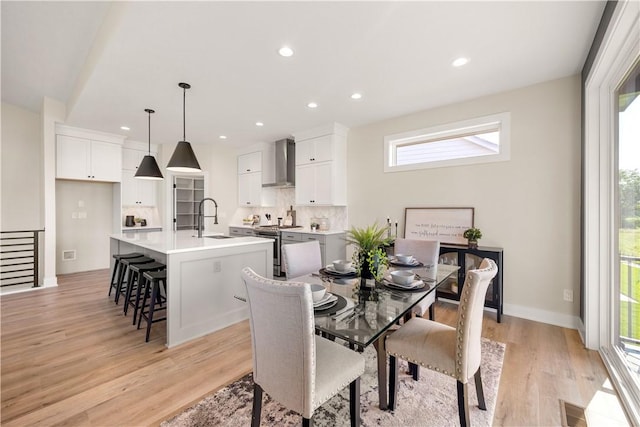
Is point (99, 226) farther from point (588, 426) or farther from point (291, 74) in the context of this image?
point (588, 426)

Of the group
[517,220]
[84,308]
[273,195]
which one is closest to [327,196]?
[273,195]

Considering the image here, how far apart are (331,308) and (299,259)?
1050 millimetres

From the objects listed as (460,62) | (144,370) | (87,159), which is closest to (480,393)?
(144,370)

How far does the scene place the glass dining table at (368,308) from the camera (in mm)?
1242

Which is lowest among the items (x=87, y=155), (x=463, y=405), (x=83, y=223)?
(x=463, y=405)

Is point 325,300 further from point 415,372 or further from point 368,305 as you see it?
point 415,372

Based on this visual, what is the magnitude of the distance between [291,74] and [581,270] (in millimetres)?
3566

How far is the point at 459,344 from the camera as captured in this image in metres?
1.43

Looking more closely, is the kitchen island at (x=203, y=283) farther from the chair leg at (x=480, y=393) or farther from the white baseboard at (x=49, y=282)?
the white baseboard at (x=49, y=282)

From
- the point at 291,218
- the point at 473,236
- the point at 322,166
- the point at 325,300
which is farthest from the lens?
the point at 291,218

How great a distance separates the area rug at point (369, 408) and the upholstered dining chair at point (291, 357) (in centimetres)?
33

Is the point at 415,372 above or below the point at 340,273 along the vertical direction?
below

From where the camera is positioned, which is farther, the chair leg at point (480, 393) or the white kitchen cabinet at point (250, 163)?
the white kitchen cabinet at point (250, 163)

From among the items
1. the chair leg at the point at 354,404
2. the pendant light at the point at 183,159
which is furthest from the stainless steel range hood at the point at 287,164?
the chair leg at the point at 354,404
